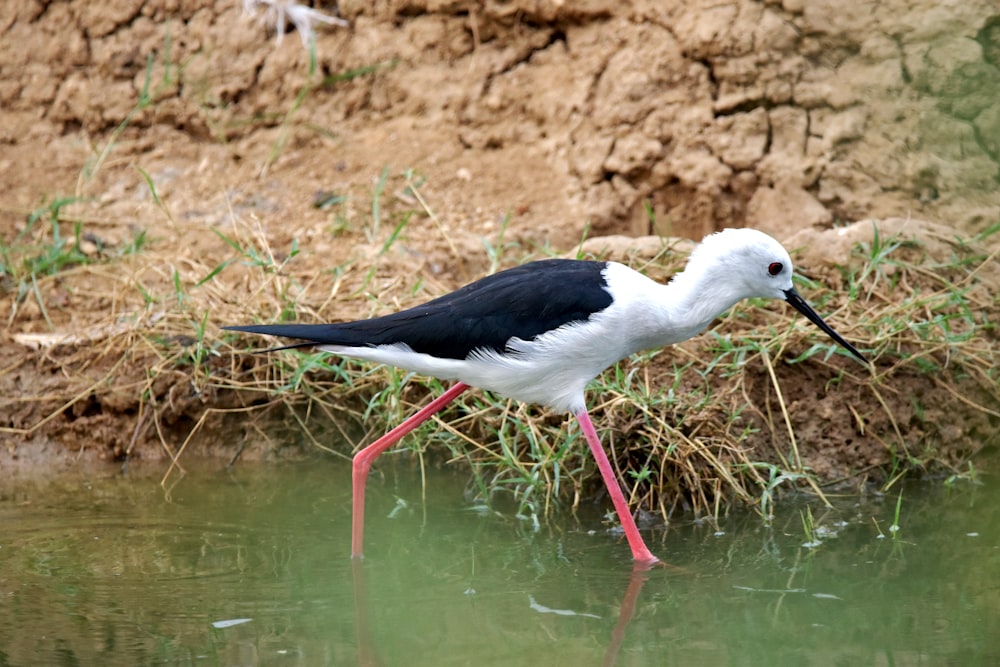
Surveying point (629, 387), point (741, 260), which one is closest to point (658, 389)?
point (629, 387)

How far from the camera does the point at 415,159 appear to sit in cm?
586

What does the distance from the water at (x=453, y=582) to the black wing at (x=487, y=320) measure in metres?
0.66

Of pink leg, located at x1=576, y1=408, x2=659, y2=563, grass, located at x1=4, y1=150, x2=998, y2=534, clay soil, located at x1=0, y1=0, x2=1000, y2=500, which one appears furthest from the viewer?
clay soil, located at x1=0, y1=0, x2=1000, y2=500

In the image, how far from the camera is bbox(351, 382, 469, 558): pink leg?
3.87 meters

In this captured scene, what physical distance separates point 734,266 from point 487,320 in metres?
0.77

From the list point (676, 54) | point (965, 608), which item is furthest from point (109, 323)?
point (965, 608)

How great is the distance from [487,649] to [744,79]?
3.29 metres

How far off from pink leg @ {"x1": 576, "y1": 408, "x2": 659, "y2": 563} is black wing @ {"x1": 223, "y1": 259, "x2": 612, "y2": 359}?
13.3 inches

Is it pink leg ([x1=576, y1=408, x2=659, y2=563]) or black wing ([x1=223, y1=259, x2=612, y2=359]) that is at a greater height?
black wing ([x1=223, y1=259, x2=612, y2=359])

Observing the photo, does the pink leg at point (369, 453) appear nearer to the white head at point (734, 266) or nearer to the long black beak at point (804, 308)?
the white head at point (734, 266)

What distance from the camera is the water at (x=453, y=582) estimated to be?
311 cm

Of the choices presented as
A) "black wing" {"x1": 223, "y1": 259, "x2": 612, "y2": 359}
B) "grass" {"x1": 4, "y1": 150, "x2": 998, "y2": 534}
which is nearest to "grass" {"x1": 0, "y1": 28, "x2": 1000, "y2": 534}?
"grass" {"x1": 4, "y1": 150, "x2": 998, "y2": 534}

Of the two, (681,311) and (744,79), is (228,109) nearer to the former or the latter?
(744,79)

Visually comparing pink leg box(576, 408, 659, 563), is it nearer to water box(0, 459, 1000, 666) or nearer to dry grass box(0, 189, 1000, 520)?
water box(0, 459, 1000, 666)
